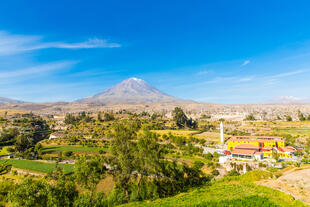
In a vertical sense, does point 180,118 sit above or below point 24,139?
above

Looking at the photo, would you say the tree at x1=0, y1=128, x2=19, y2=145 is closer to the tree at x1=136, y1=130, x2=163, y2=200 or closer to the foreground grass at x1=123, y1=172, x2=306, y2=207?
the tree at x1=136, y1=130, x2=163, y2=200

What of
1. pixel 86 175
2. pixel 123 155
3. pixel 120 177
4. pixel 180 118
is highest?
pixel 180 118

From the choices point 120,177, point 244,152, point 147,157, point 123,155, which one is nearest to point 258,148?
point 244,152

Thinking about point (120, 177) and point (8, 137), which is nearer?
point (120, 177)

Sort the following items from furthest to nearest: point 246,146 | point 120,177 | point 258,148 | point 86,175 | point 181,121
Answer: point 181,121, point 246,146, point 258,148, point 120,177, point 86,175

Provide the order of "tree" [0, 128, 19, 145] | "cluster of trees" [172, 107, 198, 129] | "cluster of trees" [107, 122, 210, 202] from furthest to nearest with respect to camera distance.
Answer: "cluster of trees" [172, 107, 198, 129]
"tree" [0, 128, 19, 145]
"cluster of trees" [107, 122, 210, 202]

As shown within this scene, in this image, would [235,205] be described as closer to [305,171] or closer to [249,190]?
[249,190]

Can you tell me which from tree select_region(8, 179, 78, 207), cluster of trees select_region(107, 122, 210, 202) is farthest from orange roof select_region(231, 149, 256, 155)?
tree select_region(8, 179, 78, 207)

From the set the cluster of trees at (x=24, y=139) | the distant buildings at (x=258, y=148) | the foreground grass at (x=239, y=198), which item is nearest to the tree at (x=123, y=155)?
the foreground grass at (x=239, y=198)

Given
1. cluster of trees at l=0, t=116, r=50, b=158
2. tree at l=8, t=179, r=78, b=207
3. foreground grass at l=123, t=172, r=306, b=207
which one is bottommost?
cluster of trees at l=0, t=116, r=50, b=158

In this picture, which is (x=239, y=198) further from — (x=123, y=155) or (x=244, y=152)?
(x=244, y=152)

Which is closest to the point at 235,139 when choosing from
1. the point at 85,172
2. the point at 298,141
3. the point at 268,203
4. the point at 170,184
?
the point at 298,141

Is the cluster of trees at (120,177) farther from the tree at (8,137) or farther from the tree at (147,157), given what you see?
the tree at (8,137)
